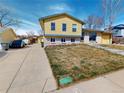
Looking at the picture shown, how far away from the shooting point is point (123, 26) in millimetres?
35594

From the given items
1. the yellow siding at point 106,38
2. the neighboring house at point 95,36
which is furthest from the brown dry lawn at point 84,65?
the yellow siding at point 106,38

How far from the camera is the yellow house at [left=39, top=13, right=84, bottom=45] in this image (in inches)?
746

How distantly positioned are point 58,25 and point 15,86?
53.8ft

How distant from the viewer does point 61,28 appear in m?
19.6

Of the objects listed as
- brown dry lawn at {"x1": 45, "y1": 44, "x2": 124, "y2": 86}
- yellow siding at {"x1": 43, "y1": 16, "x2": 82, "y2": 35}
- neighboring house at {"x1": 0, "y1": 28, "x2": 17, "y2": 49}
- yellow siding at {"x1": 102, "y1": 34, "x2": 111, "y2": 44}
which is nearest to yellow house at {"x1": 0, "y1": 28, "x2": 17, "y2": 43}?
neighboring house at {"x1": 0, "y1": 28, "x2": 17, "y2": 49}

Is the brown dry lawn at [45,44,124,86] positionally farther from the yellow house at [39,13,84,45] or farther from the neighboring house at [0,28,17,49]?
the neighboring house at [0,28,17,49]

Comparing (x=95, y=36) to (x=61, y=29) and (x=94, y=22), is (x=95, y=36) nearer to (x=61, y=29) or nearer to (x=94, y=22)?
(x=61, y=29)

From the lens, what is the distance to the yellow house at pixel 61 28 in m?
19.0

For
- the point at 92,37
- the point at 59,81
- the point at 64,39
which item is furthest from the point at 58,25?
the point at 59,81

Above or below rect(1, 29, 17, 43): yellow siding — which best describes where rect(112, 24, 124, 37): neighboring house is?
above

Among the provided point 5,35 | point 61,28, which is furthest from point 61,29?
point 5,35

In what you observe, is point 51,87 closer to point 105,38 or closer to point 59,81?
point 59,81

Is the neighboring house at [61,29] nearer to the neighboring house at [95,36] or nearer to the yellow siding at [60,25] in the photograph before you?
the yellow siding at [60,25]

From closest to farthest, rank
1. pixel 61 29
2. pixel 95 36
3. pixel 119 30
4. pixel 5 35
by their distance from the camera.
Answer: pixel 61 29
pixel 5 35
pixel 95 36
pixel 119 30
